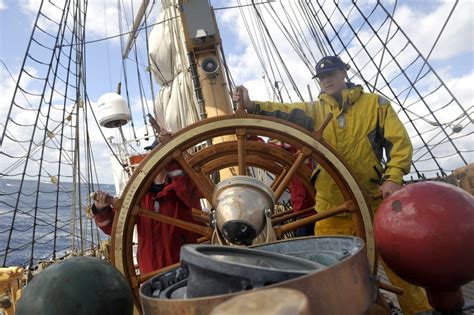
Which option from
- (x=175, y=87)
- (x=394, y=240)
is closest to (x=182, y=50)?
(x=175, y=87)

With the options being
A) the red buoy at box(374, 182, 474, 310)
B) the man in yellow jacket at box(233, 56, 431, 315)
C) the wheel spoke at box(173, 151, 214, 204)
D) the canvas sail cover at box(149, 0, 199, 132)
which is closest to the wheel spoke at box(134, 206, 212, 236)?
the wheel spoke at box(173, 151, 214, 204)

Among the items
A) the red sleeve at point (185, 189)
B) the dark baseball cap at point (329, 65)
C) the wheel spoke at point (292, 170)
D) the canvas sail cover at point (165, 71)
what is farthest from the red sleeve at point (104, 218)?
the canvas sail cover at point (165, 71)

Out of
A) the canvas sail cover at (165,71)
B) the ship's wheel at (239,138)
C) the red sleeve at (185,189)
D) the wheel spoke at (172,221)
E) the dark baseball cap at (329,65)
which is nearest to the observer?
the ship's wheel at (239,138)

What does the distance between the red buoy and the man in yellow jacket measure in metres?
0.79

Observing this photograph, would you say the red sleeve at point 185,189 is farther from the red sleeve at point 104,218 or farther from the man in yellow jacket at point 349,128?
the man in yellow jacket at point 349,128

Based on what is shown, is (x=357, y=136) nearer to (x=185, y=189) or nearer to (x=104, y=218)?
(x=185, y=189)

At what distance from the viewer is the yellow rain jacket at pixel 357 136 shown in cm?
225

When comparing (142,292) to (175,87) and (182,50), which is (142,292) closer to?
(182,50)

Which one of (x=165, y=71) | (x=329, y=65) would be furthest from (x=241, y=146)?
(x=165, y=71)

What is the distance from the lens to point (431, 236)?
131 cm

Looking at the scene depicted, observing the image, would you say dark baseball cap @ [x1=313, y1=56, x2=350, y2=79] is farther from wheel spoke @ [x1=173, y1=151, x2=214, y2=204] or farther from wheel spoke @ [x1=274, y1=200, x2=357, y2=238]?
wheel spoke @ [x1=173, y1=151, x2=214, y2=204]

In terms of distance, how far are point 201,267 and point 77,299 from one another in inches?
19.8

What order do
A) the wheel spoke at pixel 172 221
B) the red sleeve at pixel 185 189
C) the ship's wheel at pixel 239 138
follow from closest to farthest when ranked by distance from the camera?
the ship's wheel at pixel 239 138 < the wheel spoke at pixel 172 221 < the red sleeve at pixel 185 189

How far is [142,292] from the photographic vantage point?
3.78 feet
